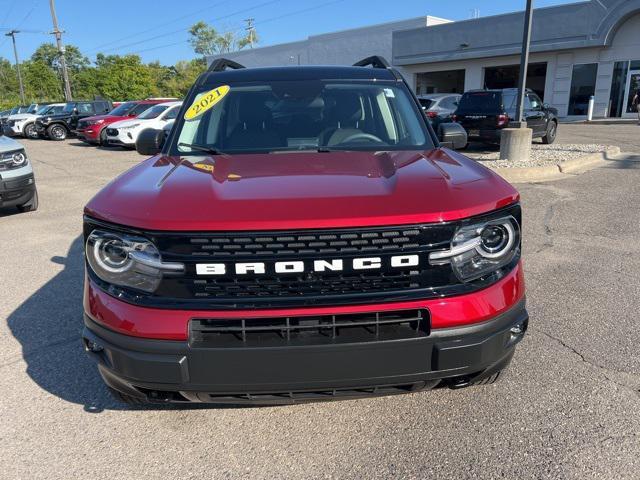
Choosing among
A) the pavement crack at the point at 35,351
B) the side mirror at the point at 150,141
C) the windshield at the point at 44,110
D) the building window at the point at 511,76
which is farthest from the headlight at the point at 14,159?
the building window at the point at 511,76

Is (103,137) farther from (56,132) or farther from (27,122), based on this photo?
(27,122)

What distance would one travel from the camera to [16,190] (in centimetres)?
737

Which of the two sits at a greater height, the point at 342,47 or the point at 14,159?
the point at 342,47

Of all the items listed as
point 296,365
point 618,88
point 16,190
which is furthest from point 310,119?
point 618,88

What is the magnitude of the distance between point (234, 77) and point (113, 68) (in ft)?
184

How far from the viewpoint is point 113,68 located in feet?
173

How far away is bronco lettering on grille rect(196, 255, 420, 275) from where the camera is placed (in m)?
1.95

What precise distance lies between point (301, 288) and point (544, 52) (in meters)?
31.5

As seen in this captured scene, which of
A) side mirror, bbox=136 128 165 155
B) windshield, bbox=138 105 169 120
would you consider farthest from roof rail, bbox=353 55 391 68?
windshield, bbox=138 105 169 120

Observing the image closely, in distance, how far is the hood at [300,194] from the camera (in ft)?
6.42

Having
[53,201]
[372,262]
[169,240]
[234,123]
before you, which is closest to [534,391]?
[372,262]

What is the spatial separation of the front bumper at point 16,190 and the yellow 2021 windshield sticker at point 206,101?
202 inches

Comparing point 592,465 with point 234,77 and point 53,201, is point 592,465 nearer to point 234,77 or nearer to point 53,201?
point 234,77

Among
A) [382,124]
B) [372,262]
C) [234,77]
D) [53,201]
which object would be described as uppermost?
[234,77]
